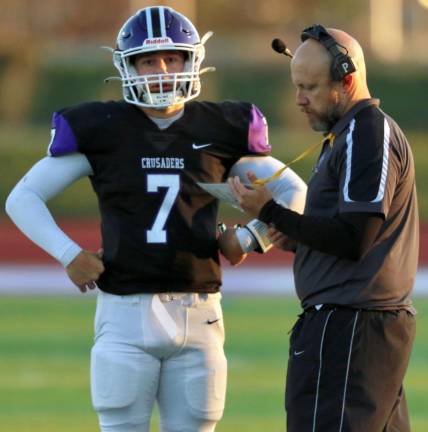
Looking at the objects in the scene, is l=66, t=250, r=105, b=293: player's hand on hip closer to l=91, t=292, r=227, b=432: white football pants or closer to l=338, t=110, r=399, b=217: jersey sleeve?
l=91, t=292, r=227, b=432: white football pants

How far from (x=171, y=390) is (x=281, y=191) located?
772mm

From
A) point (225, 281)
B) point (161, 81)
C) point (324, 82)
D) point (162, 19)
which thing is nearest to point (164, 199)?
point (161, 81)

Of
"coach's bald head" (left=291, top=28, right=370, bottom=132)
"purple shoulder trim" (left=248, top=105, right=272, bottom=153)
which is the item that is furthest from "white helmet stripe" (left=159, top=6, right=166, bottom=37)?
"coach's bald head" (left=291, top=28, right=370, bottom=132)

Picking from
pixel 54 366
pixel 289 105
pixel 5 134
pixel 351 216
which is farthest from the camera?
pixel 289 105

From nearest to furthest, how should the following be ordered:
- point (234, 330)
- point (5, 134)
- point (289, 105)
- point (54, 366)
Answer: point (54, 366), point (234, 330), point (5, 134), point (289, 105)

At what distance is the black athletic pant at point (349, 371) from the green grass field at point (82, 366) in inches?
96.3

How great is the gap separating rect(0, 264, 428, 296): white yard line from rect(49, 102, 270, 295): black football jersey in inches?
311

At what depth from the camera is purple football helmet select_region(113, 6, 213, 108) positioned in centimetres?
445

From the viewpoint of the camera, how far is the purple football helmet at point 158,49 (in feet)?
14.6

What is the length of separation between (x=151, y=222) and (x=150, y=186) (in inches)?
4.6

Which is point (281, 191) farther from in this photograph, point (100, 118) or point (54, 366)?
point (54, 366)

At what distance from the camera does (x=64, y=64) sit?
25.1m

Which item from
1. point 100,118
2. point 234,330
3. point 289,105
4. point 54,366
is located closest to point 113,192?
point 100,118

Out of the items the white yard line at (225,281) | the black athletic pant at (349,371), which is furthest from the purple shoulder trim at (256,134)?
the white yard line at (225,281)
